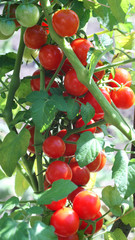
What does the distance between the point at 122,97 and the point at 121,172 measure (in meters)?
0.11

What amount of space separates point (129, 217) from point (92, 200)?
7 cm

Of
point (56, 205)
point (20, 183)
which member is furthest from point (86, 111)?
point (20, 183)

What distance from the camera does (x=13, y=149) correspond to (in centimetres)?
42

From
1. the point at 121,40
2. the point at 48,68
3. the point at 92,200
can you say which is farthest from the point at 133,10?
the point at 92,200

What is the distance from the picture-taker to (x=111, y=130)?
97 centimetres

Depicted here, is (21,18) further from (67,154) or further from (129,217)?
(129,217)

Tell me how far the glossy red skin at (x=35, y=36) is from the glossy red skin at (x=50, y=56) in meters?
0.01

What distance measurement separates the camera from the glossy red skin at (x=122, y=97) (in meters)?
0.42

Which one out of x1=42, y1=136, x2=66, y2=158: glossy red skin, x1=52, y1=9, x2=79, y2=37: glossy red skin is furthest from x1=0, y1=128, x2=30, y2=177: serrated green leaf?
x1=52, y1=9, x2=79, y2=37: glossy red skin

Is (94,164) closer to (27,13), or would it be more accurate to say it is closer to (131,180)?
(131,180)

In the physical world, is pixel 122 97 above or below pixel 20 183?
above

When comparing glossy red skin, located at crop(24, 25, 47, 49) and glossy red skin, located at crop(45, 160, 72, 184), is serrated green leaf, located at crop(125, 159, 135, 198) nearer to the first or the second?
glossy red skin, located at crop(45, 160, 72, 184)

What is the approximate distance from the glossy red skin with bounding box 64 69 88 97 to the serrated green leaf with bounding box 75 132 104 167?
6 centimetres

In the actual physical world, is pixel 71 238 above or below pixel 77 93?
below
